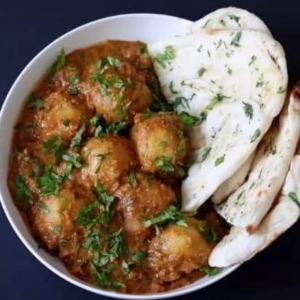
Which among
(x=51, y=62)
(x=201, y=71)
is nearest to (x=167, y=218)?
(x=201, y=71)

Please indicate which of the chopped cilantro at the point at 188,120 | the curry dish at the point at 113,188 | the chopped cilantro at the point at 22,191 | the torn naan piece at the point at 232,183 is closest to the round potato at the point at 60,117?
the curry dish at the point at 113,188

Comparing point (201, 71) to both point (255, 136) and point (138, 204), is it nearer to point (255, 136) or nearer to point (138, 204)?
point (255, 136)

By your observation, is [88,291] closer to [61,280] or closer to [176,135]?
[61,280]

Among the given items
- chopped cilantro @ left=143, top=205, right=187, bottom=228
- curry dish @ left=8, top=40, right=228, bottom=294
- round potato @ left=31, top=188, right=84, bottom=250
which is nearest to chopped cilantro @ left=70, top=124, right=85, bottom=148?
curry dish @ left=8, top=40, right=228, bottom=294

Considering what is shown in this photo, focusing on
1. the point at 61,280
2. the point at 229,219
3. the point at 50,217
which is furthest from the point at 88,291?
the point at 229,219

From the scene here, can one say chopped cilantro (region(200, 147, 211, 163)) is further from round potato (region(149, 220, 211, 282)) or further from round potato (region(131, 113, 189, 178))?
round potato (region(149, 220, 211, 282))
